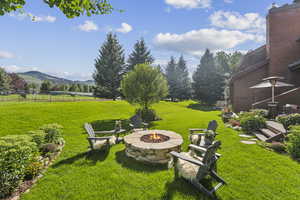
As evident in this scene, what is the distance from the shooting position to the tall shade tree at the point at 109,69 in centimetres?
2673

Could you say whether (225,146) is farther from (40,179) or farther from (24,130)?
(24,130)

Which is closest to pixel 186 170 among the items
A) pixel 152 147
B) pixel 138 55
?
pixel 152 147

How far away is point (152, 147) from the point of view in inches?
186

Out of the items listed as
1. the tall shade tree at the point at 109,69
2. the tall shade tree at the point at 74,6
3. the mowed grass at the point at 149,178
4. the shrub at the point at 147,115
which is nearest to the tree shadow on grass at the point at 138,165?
the mowed grass at the point at 149,178

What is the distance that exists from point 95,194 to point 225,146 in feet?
16.8

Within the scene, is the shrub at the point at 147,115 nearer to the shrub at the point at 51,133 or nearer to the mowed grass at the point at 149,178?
the mowed grass at the point at 149,178

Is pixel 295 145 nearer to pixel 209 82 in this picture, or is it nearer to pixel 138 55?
pixel 209 82

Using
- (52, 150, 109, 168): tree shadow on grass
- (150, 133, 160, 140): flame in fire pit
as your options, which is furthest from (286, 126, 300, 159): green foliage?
(52, 150, 109, 168): tree shadow on grass

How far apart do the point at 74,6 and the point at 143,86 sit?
937 centimetres

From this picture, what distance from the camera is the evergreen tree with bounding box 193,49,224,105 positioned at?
90.8ft

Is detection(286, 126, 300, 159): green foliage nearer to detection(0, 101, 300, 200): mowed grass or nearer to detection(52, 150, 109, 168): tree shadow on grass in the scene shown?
detection(0, 101, 300, 200): mowed grass

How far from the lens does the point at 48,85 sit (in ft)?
156

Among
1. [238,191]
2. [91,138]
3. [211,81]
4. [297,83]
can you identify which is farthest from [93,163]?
[211,81]

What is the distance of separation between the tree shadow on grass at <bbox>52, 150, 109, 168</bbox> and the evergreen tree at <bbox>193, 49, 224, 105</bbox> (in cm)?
2586
